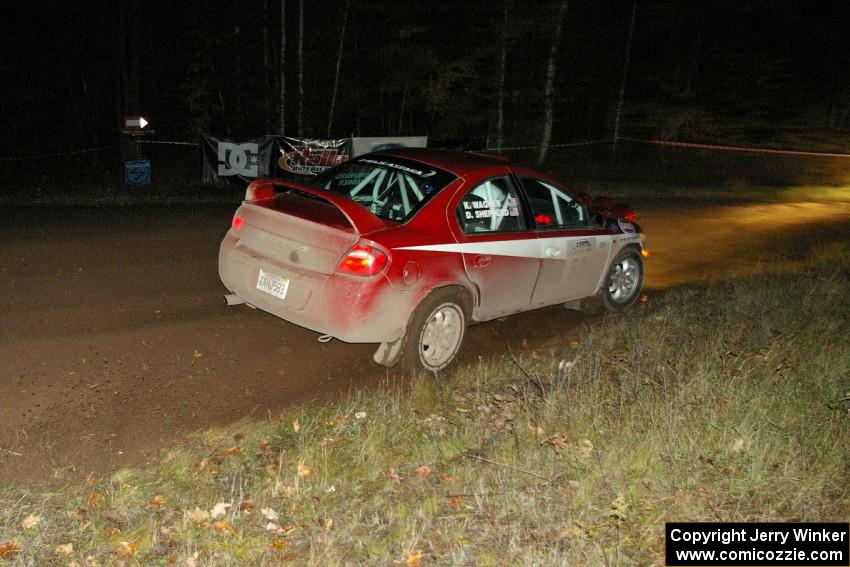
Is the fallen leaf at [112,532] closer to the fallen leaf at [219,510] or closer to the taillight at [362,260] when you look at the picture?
the fallen leaf at [219,510]

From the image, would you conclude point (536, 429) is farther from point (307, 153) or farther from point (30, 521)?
point (307, 153)

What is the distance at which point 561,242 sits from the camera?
7.05 metres

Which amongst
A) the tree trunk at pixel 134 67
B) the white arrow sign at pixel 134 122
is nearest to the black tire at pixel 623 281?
the white arrow sign at pixel 134 122

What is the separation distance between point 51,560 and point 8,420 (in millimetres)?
1816

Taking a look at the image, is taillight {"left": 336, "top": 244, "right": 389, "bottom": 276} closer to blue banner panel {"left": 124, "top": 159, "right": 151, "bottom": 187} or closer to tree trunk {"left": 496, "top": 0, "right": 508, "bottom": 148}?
blue banner panel {"left": 124, "top": 159, "right": 151, "bottom": 187}

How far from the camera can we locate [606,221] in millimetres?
7734

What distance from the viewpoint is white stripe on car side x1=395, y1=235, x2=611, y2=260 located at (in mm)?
6039

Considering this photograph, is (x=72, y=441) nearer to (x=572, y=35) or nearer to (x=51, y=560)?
(x=51, y=560)

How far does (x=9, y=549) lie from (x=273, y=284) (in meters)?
2.79

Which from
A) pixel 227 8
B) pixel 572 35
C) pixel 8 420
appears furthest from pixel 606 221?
pixel 227 8

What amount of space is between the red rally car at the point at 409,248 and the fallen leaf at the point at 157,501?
6.34 ft

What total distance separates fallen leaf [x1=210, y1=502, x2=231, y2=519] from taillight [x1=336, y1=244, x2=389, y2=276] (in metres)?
2.06

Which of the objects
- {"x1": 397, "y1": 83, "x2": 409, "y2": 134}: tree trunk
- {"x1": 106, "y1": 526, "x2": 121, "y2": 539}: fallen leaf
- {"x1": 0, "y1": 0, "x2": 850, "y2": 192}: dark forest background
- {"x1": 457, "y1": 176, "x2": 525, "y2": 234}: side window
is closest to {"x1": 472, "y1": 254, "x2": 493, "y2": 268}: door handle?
{"x1": 457, "y1": 176, "x2": 525, "y2": 234}: side window

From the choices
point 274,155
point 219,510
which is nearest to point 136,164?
point 274,155
